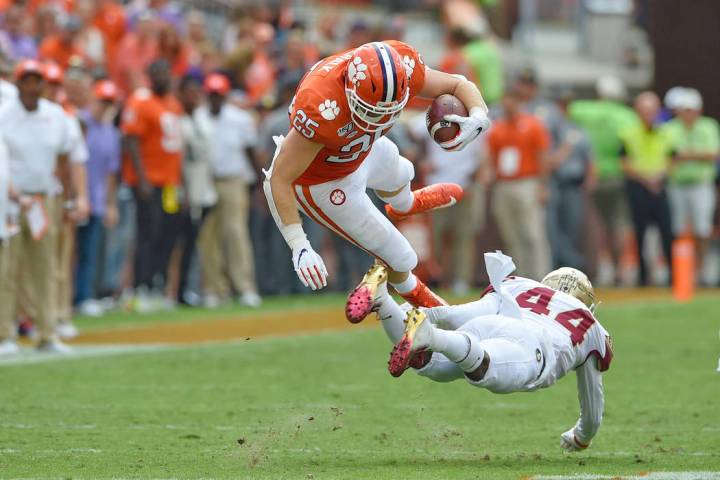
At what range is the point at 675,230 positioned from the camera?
1845 cm

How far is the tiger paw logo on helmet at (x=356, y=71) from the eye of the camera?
699cm

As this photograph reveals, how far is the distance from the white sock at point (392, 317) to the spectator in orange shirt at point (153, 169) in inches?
287

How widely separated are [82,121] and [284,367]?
13.0ft

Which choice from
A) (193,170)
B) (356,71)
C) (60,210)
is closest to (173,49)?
(193,170)

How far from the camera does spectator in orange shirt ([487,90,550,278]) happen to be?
54.2ft

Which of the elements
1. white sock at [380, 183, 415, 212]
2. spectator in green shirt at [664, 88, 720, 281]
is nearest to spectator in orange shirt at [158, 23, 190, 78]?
spectator in green shirt at [664, 88, 720, 281]

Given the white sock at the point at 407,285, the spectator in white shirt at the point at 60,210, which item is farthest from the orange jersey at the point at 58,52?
the white sock at the point at 407,285

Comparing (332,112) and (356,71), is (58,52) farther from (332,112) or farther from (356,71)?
(356,71)

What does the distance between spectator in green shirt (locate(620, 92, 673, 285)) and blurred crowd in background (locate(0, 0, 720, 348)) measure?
0.08 ft

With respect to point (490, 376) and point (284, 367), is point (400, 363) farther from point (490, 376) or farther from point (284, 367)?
point (284, 367)

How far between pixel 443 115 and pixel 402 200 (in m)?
0.79

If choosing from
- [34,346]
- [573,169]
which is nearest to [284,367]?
[34,346]

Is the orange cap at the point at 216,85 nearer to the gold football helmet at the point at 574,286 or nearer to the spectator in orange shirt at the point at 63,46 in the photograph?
the spectator in orange shirt at the point at 63,46

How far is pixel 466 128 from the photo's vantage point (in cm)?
735
